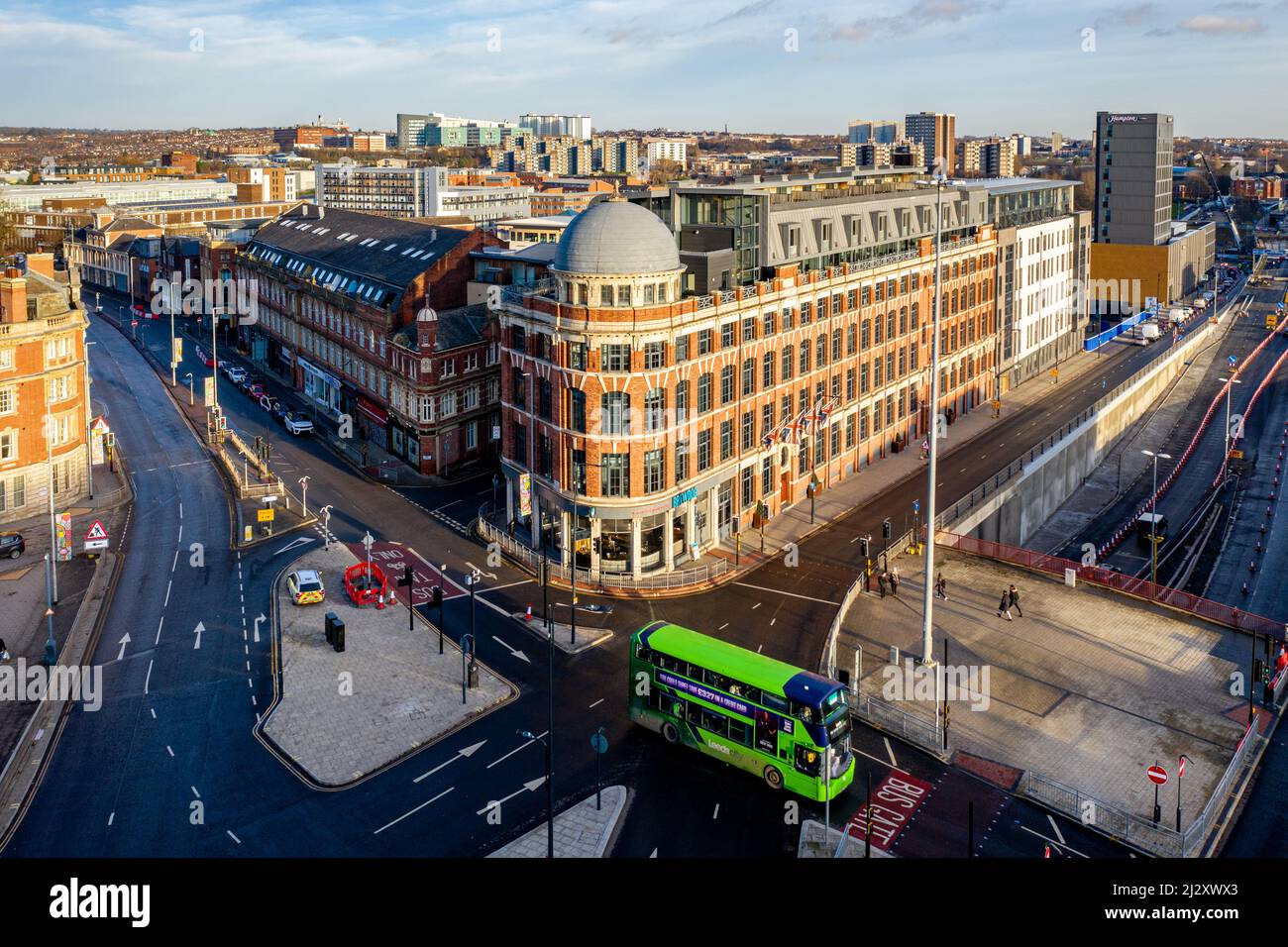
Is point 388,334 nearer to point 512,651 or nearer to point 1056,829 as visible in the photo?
point 512,651

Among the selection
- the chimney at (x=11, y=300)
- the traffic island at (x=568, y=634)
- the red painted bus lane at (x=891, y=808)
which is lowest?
the red painted bus lane at (x=891, y=808)

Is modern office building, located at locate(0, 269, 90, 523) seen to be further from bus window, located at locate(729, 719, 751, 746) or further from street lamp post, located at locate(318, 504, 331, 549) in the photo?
bus window, located at locate(729, 719, 751, 746)

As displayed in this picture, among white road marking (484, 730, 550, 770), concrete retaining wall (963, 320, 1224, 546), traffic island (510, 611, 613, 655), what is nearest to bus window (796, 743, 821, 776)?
white road marking (484, 730, 550, 770)

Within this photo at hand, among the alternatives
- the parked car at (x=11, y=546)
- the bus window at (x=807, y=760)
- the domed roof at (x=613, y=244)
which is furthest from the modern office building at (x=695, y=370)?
the parked car at (x=11, y=546)

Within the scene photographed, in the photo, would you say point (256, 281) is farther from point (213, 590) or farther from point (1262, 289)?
point (1262, 289)

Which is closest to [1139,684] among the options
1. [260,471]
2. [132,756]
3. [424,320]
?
[132,756]

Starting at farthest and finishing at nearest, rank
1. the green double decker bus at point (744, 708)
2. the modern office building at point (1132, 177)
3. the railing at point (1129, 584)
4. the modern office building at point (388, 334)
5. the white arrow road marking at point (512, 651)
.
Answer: the modern office building at point (1132, 177) < the modern office building at point (388, 334) < the railing at point (1129, 584) < the white arrow road marking at point (512, 651) < the green double decker bus at point (744, 708)

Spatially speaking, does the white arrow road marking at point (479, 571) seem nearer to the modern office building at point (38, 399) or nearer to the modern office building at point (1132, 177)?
the modern office building at point (38, 399)
